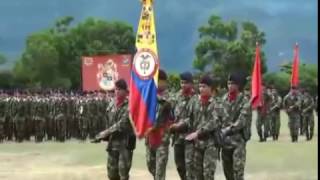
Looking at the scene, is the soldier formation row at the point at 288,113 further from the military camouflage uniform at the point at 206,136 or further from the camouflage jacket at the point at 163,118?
the military camouflage uniform at the point at 206,136

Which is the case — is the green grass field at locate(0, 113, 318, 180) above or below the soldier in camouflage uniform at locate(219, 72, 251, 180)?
below

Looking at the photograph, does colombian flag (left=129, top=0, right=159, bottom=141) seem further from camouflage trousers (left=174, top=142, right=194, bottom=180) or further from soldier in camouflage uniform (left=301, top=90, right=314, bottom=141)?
soldier in camouflage uniform (left=301, top=90, right=314, bottom=141)

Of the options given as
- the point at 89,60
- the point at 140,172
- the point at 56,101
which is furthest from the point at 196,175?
the point at 89,60

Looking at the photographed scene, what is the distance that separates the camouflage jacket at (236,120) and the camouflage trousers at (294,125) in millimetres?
11329

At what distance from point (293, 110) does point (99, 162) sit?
764 cm

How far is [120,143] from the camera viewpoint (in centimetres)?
1100

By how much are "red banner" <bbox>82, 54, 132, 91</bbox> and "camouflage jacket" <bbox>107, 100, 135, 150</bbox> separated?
14.9 metres

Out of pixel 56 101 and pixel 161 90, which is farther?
pixel 56 101

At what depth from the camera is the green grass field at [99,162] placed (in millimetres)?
14328

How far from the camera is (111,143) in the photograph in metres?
11.0

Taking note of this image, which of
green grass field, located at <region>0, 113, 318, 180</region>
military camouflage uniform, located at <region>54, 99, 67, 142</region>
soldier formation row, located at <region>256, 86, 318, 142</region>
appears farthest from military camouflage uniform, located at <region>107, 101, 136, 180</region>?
military camouflage uniform, located at <region>54, 99, 67, 142</region>

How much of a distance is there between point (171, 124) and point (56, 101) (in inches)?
574

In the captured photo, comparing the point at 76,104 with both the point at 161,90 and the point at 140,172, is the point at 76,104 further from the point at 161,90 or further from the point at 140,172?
the point at 161,90

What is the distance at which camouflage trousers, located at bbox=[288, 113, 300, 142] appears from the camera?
72.5 feet
